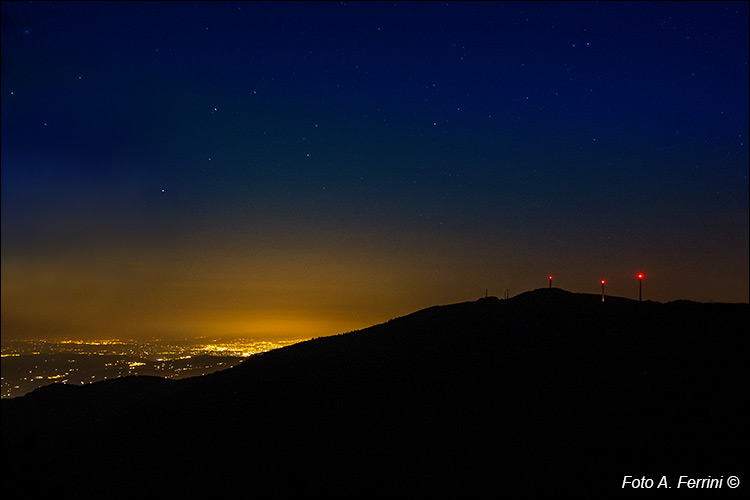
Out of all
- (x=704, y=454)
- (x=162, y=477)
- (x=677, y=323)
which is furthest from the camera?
(x=677, y=323)

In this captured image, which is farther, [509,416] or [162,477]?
[162,477]

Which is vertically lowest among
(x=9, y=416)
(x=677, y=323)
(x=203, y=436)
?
(x=9, y=416)

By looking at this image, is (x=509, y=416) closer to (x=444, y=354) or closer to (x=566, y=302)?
(x=444, y=354)

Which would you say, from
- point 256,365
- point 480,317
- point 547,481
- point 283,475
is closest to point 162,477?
point 283,475

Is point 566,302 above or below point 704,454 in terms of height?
above

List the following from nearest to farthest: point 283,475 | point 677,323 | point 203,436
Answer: point 283,475, point 203,436, point 677,323

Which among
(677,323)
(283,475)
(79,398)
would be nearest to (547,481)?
(283,475)

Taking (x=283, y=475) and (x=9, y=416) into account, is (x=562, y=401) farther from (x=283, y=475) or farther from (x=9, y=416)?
(x=9, y=416)
